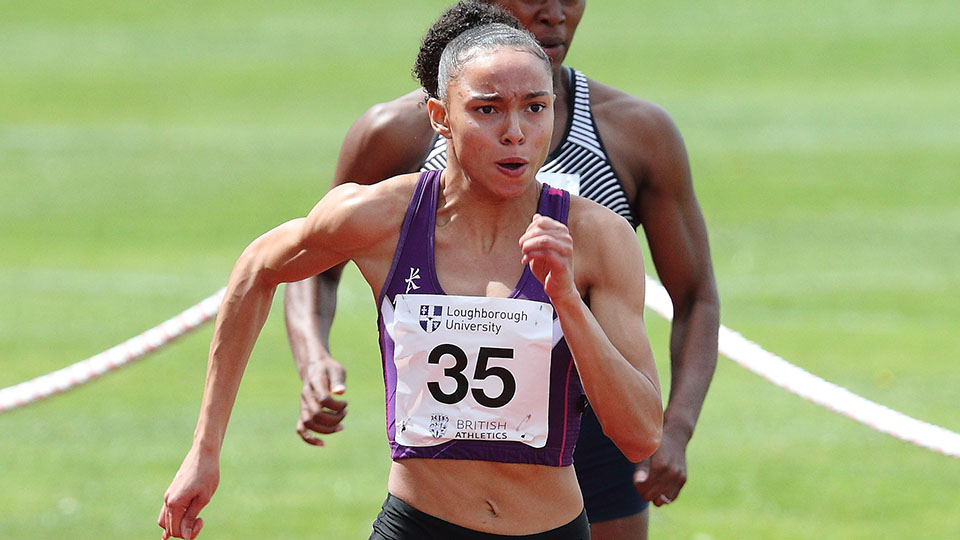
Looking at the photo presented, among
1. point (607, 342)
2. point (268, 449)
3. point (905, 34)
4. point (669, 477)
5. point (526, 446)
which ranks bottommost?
point (905, 34)

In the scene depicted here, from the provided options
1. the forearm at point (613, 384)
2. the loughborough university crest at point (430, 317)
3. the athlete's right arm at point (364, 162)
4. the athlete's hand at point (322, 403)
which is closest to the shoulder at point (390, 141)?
the athlete's right arm at point (364, 162)

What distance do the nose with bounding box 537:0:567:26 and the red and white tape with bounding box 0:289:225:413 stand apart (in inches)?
136

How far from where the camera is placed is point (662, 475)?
15.1 ft

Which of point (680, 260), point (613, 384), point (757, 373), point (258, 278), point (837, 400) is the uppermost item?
point (258, 278)

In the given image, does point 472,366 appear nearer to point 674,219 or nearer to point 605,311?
point 605,311

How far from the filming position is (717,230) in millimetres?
16656

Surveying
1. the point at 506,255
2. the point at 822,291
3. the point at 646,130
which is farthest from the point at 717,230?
the point at 506,255

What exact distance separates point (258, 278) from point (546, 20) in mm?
1276

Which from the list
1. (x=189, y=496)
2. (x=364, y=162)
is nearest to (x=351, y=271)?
(x=364, y=162)

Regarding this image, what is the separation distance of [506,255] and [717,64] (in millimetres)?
22852

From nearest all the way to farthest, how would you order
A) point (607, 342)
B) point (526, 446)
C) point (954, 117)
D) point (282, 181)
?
point (607, 342)
point (526, 446)
point (282, 181)
point (954, 117)

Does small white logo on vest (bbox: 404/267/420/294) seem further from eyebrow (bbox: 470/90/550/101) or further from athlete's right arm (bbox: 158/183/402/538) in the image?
eyebrow (bbox: 470/90/550/101)

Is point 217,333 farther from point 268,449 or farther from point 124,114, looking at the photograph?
point 124,114

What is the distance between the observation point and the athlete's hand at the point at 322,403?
4.48 meters
